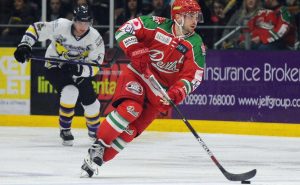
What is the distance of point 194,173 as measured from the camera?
8.02 m

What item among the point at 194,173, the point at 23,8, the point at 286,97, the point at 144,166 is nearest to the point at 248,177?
the point at 194,173

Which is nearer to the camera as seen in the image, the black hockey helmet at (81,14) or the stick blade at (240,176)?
the stick blade at (240,176)

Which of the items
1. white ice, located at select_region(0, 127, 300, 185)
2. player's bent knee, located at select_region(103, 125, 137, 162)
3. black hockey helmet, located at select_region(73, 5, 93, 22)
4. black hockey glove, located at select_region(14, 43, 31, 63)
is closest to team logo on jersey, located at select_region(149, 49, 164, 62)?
player's bent knee, located at select_region(103, 125, 137, 162)

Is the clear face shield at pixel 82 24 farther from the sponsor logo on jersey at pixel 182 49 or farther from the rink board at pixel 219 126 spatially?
the sponsor logo on jersey at pixel 182 49

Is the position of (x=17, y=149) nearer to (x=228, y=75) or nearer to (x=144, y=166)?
(x=144, y=166)

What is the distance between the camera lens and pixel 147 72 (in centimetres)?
735

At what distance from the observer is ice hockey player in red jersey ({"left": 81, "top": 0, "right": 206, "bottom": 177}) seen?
286 inches

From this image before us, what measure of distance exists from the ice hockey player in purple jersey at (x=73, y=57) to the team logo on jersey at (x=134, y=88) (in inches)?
117

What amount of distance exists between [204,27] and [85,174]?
18.2 ft

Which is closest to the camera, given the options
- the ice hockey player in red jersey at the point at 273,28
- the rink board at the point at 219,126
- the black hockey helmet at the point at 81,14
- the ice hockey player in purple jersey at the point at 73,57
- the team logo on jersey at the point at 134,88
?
the team logo on jersey at the point at 134,88

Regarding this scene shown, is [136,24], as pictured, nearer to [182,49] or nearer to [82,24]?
[182,49]

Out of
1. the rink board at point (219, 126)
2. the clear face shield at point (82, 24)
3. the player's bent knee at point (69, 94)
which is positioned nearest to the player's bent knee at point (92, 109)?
the player's bent knee at point (69, 94)

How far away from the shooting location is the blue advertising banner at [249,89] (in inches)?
470

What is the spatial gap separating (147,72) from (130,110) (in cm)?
30
